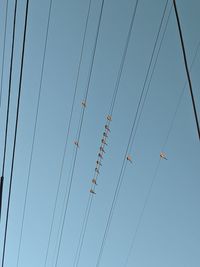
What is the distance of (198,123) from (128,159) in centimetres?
877

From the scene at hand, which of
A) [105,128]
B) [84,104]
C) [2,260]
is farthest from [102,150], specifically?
[2,260]

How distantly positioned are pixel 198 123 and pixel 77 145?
999cm

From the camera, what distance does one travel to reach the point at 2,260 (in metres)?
9.39

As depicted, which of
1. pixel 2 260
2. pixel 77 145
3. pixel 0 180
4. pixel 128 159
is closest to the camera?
pixel 0 180

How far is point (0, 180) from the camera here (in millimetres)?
7285

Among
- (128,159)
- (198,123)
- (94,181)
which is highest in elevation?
(198,123)

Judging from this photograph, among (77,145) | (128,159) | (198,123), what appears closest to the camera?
(198,123)

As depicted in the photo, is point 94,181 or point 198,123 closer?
point 198,123

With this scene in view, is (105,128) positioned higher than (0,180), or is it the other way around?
(0,180)

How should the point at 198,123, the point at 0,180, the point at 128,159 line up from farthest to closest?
the point at 128,159, the point at 0,180, the point at 198,123

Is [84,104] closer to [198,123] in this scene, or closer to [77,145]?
[77,145]

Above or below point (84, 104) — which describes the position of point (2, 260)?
below

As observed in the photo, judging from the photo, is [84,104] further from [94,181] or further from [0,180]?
[0,180]

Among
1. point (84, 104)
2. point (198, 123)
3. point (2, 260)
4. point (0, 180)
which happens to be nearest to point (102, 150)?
point (84, 104)
